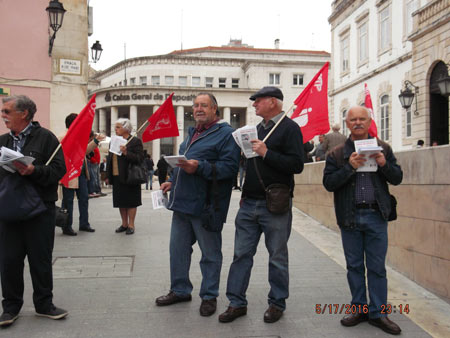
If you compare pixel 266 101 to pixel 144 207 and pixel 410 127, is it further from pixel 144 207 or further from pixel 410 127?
pixel 410 127

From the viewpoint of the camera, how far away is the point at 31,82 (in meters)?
13.6

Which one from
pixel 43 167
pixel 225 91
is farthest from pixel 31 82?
pixel 225 91

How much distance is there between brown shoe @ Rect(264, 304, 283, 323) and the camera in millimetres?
Result: 4156

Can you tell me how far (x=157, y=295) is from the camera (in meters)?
4.92

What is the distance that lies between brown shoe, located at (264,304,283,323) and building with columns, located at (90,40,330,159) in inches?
1951

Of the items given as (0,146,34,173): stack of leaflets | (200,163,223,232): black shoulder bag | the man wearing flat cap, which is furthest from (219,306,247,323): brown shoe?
(0,146,34,173): stack of leaflets

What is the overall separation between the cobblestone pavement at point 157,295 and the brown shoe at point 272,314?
0.05 meters

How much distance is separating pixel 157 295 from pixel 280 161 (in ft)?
6.52

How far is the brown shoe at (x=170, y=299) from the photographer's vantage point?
4578 mm

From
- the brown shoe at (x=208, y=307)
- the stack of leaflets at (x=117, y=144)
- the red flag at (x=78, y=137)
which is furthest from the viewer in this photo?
the stack of leaflets at (x=117, y=144)

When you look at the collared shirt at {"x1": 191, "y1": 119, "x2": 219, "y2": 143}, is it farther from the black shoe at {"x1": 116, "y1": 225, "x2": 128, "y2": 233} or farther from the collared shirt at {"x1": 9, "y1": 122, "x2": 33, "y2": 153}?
the black shoe at {"x1": 116, "y1": 225, "x2": 128, "y2": 233}

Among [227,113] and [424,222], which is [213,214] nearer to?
[424,222]

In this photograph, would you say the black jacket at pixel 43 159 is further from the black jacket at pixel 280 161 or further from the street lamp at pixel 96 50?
the street lamp at pixel 96 50

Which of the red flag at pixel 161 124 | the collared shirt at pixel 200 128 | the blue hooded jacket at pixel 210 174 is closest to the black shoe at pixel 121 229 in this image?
the red flag at pixel 161 124
